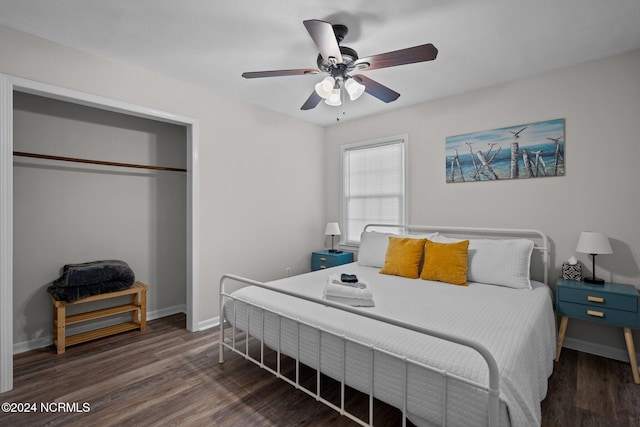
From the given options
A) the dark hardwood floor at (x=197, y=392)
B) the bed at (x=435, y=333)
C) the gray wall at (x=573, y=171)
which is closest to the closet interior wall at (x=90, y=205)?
the dark hardwood floor at (x=197, y=392)

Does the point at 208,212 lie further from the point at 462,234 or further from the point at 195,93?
the point at 462,234

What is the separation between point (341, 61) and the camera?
6.81ft

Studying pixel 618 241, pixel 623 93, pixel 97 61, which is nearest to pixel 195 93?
pixel 97 61

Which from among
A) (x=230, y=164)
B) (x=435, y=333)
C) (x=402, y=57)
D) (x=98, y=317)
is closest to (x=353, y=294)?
(x=435, y=333)

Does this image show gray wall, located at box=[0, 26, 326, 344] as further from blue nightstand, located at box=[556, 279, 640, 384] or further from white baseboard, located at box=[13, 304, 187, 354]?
blue nightstand, located at box=[556, 279, 640, 384]

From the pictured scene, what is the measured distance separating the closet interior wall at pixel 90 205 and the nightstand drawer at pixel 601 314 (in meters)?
4.00

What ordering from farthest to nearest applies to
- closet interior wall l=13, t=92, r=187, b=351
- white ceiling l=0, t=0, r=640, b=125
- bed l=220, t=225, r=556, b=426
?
closet interior wall l=13, t=92, r=187, b=351
white ceiling l=0, t=0, r=640, b=125
bed l=220, t=225, r=556, b=426

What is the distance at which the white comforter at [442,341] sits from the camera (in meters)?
1.31

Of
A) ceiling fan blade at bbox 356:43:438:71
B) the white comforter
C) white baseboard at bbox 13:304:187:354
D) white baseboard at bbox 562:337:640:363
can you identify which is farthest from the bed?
ceiling fan blade at bbox 356:43:438:71

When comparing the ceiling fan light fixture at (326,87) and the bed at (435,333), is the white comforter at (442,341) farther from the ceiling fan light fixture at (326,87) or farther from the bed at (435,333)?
the ceiling fan light fixture at (326,87)

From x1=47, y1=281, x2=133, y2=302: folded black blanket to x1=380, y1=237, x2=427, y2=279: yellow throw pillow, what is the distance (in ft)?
8.69

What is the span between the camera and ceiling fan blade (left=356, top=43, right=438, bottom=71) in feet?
5.97

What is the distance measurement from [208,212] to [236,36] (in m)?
1.77

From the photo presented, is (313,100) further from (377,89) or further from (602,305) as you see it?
(602,305)
